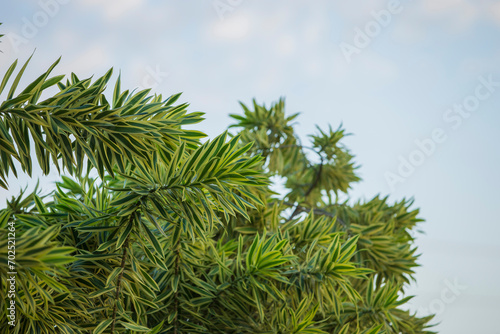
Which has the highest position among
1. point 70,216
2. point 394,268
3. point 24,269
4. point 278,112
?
point 278,112

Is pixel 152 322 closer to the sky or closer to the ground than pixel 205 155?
closer to the ground

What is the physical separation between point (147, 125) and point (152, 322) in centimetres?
131

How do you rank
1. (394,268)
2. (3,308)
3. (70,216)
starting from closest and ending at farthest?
1. (3,308)
2. (70,216)
3. (394,268)

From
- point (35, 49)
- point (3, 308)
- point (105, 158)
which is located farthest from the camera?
point (105, 158)

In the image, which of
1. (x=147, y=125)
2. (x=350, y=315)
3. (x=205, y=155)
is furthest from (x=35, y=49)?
(x=350, y=315)

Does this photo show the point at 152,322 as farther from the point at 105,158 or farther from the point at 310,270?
the point at 105,158

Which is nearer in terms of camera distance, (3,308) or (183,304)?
(3,308)

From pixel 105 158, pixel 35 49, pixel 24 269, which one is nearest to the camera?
pixel 24 269

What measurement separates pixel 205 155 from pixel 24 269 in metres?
0.69

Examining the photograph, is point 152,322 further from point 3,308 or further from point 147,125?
point 147,125

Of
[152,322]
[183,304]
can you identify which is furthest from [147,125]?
[152,322]

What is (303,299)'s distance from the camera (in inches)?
95.6

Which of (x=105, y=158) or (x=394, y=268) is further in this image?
(x=394, y=268)

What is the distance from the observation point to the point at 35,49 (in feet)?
5.25
